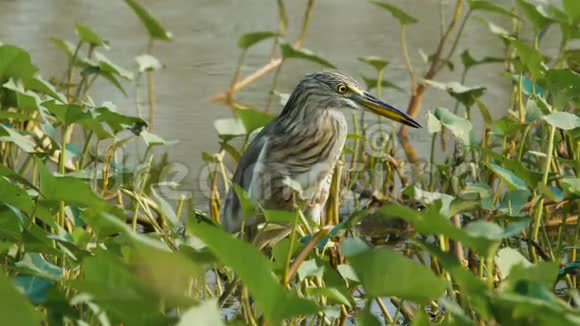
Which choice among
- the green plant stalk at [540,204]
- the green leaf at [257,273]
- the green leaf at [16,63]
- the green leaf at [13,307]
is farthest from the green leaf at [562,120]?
the green leaf at [13,307]

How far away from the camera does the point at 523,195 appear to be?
10.5 feet

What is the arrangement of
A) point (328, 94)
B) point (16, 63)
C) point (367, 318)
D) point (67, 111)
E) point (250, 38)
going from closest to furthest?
point (367, 318) → point (67, 111) → point (16, 63) → point (328, 94) → point (250, 38)

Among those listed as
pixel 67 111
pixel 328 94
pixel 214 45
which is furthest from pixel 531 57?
pixel 214 45

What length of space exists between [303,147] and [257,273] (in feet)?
7.27

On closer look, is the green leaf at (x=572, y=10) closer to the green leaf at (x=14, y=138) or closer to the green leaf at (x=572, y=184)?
the green leaf at (x=572, y=184)

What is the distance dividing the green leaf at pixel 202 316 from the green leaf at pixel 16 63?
210 centimetres

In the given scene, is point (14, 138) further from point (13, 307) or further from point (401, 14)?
point (401, 14)

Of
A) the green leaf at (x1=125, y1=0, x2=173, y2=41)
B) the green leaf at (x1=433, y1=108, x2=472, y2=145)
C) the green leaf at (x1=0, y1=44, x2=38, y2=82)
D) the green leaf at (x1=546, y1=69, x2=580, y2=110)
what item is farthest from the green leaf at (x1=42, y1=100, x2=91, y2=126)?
the green leaf at (x1=125, y1=0, x2=173, y2=41)

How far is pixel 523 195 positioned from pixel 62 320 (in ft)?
4.31

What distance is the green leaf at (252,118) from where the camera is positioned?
4082mm

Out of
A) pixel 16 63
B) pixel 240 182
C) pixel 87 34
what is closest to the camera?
pixel 16 63

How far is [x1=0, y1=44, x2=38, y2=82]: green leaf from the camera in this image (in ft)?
12.8

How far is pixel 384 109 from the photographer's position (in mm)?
4242

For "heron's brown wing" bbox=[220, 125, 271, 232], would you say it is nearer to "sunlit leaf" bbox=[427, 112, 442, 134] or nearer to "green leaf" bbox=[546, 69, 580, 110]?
"sunlit leaf" bbox=[427, 112, 442, 134]
